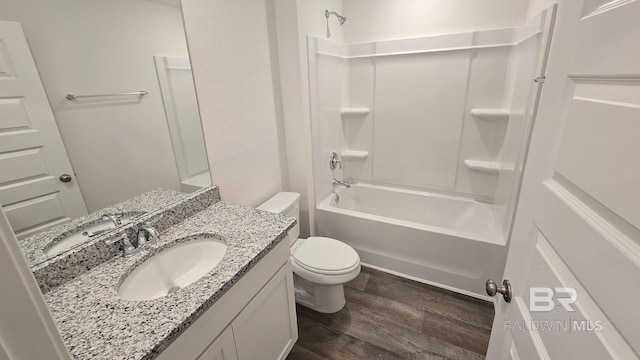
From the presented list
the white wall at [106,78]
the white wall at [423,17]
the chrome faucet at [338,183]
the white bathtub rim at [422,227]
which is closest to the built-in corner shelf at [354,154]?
the chrome faucet at [338,183]

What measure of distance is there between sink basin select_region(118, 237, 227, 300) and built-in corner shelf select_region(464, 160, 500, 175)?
215 centimetres

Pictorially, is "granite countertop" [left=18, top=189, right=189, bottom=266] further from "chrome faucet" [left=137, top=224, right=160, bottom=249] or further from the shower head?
the shower head

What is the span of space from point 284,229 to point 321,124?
1269 millimetres

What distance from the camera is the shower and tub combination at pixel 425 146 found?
190 cm

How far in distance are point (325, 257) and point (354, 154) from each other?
1351mm

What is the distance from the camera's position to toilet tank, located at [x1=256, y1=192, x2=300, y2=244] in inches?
72.6

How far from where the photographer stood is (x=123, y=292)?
0.95 metres

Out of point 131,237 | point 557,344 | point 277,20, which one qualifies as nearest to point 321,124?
point 277,20

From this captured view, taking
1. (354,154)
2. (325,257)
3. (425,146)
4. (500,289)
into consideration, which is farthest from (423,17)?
(500,289)

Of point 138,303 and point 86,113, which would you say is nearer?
point 138,303

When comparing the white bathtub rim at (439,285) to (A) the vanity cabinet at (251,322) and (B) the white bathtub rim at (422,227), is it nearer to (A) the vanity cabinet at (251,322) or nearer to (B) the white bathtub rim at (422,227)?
(B) the white bathtub rim at (422,227)

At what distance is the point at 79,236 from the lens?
1.00 m

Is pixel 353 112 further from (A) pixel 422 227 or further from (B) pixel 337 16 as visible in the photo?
(A) pixel 422 227

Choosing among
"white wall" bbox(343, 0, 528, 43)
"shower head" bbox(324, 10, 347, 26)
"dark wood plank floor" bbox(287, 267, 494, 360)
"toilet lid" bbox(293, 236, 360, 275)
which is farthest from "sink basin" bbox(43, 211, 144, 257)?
"white wall" bbox(343, 0, 528, 43)
